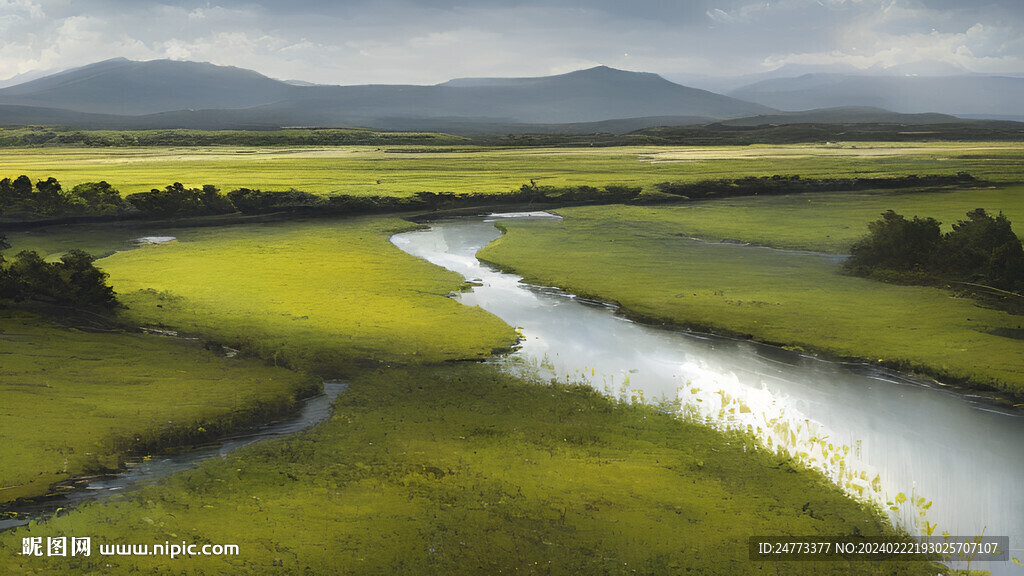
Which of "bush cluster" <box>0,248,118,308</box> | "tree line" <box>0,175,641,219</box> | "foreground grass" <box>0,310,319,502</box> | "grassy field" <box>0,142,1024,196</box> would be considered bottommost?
"foreground grass" <box>0,310,319,502</box>

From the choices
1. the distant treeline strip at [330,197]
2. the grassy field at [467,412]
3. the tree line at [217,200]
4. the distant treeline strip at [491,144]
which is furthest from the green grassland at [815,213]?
the distant treeline strip at [491,144]

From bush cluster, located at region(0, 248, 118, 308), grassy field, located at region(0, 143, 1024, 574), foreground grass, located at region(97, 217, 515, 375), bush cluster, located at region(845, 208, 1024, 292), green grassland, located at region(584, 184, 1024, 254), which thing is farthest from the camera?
green grassland, located at region(584, 184, 1024, 254)

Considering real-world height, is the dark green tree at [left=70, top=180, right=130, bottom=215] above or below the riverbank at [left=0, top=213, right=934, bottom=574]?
above

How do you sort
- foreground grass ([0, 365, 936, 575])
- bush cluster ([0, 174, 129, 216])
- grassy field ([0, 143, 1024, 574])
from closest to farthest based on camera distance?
1. foreground grass ([0, 365, 936, 575])
2. grassy field ([0, 143, 1024, 574])
3. bush cluster ([0, 174, 129, 216])

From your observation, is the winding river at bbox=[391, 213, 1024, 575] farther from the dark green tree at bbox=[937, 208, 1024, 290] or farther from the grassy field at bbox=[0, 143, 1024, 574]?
the dark green tree at bbox=[937, 208, 1024, 290]

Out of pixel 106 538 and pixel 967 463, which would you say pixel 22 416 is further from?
pixel 967 463

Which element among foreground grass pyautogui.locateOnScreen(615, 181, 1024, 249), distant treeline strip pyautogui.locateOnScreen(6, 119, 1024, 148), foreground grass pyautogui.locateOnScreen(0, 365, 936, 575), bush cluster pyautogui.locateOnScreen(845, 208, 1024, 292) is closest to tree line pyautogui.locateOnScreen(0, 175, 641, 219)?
foreground grass pyautogui.locateOnScreen(615, 181, 1024, 249)

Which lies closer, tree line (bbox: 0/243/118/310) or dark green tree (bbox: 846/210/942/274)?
tree line (bbox: 0/243/118/310)
